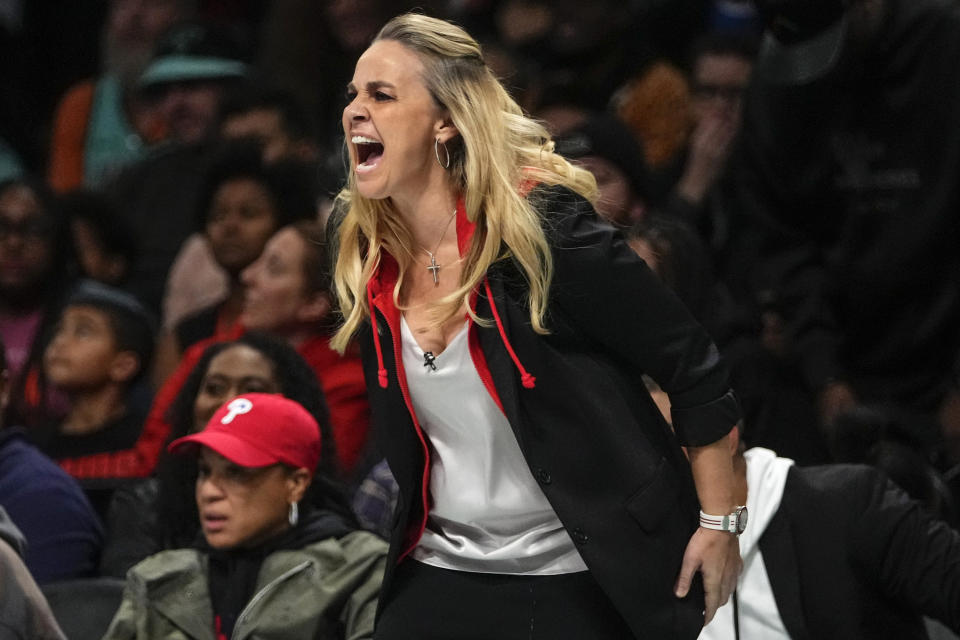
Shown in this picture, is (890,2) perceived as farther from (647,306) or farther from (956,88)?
(647,306)

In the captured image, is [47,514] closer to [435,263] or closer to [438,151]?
[435,263]

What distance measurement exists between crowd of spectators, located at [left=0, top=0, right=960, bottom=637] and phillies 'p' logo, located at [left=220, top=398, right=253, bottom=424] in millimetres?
291

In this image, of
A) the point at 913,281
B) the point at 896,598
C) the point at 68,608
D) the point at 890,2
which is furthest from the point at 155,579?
the point at 890,2

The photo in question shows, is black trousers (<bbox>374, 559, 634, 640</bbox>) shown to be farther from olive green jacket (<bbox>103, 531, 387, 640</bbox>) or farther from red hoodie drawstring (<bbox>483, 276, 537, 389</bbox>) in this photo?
olive green jacket (<bbox>103, 531, 387, 640</bbox>)

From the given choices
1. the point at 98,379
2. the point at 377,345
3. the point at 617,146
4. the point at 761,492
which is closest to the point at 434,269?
the point at 377,345

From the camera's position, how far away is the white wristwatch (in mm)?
2414

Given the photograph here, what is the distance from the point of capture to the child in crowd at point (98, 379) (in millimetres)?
4641

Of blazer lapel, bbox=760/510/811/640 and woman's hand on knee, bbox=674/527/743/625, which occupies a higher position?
woman's hand on knee, bbox=674/527/743/625

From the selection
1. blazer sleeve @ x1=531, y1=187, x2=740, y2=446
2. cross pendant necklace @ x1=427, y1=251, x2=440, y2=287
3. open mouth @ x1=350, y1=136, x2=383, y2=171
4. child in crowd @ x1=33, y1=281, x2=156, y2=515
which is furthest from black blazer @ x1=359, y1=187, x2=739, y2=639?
child in crowd @ x1=33, y1=281, x2=156, y2=515

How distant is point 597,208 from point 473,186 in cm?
117

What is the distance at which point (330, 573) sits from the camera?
10.9 ft

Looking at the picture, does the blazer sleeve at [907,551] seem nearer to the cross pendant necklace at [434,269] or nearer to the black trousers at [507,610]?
A: the black trousers at [507,610]

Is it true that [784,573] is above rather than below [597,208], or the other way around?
below

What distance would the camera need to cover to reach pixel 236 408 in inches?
138
